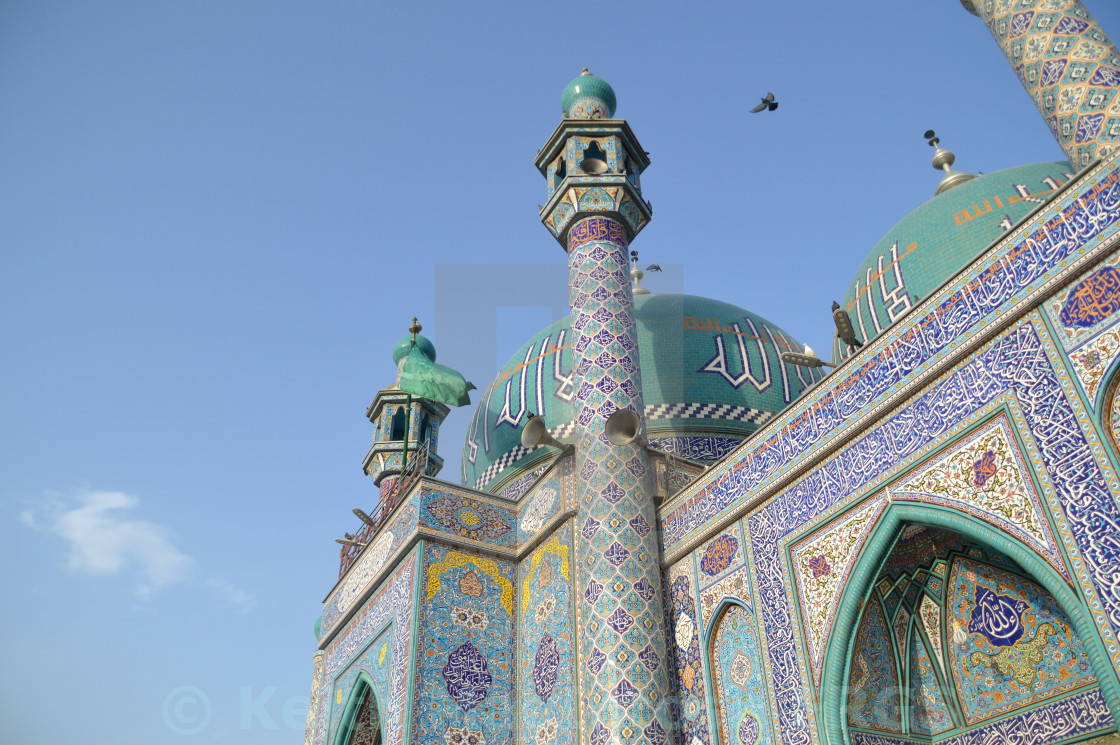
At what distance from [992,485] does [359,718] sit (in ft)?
20.8

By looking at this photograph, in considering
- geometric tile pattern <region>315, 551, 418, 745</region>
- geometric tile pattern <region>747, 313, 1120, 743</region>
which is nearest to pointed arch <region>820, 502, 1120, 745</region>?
geometric tile pattern <region>747, 313, 1120, 743</region>

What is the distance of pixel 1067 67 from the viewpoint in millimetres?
5605

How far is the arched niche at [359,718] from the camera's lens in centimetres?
846

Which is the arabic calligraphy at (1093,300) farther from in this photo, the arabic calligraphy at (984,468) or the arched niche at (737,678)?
the arched niche at (737,678)

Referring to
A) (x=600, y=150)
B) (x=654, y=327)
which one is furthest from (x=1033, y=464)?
(x=654, y=327)

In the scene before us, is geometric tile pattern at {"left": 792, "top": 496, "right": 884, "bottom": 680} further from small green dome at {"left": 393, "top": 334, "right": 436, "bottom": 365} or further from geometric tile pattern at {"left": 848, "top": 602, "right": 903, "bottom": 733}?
small green dome at {"left": 393, "top": 334, "right": 436, "bottom": 365}

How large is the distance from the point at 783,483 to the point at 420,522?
329cm

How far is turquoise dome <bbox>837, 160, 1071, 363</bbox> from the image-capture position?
30.8 ft

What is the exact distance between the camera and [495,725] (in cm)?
713

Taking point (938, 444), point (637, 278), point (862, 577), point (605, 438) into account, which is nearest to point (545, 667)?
point (605, 438)

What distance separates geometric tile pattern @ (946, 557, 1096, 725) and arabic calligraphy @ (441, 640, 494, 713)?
11.9ft

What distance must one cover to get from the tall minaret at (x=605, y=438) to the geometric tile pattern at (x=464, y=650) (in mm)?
1009

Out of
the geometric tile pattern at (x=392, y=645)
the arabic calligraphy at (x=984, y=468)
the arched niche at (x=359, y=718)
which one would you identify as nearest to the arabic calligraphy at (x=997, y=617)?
the arabic calligraphy at (x=984, y=468)

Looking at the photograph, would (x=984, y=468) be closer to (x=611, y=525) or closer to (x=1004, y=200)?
(x=611, y=525)
